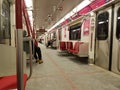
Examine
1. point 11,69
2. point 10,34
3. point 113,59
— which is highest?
point 10,34

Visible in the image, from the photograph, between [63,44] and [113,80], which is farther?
[63,44]

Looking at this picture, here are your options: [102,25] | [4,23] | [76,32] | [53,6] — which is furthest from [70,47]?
[4,23]

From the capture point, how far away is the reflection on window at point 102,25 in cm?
423

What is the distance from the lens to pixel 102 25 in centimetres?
445

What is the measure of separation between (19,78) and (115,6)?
376 cm

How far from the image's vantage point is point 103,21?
174 inches

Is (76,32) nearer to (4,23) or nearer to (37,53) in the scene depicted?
(37,53)

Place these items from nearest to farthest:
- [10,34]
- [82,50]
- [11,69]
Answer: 1. [11,69]
2. [10,34]
3. [82,50]

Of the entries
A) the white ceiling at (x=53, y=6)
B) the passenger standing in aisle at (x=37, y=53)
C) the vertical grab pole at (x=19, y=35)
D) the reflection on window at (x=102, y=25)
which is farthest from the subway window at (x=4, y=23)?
the reflection on window at (x=102, y=25)

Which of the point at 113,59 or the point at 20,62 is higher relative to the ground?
the point at 20,62

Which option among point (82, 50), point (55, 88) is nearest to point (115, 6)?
point (82, 50)

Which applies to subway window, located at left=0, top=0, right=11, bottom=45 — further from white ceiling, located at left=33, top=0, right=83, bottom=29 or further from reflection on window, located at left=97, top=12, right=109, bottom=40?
reflection on window, located at left=97, top=12, right=109, bottom=40

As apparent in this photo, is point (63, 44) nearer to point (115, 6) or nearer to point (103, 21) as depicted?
point (103, 21)

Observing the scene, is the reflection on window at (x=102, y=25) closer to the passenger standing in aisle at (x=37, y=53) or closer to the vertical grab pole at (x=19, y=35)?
the passenger standing in aisle at (x=37, y=53)
